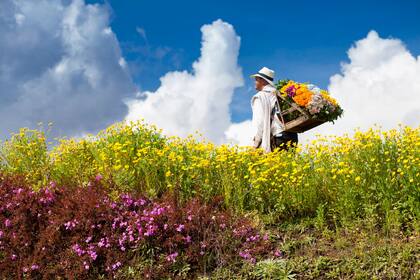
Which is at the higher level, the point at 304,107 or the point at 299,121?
the point at 304,107

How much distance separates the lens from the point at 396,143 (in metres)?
6.86

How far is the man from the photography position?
31.1ft

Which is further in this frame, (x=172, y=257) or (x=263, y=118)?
(x=263, y=118)

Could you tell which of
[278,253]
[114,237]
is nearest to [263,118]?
[278,253]

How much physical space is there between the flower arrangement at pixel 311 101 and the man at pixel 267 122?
244 millimetres

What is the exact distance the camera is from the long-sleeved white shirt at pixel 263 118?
950 cm

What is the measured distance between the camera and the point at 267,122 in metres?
9.48

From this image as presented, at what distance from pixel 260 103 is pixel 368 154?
10.8 ft

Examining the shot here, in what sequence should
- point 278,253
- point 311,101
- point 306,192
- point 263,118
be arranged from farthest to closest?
1. point 263,118
2. point 311,101
3. point 306,192
4. point 278,253

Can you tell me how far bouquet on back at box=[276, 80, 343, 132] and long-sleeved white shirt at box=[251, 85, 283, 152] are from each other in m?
0.17

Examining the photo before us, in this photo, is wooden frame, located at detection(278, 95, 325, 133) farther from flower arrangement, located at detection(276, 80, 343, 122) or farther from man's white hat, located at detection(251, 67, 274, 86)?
man's white hat, located at detection(251, 67, 274, 86)

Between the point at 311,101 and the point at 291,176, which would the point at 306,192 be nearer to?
the point at 291,176

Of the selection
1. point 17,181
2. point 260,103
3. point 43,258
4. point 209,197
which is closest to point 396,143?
point 209,197

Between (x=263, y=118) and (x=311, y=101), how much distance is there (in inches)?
36.1
